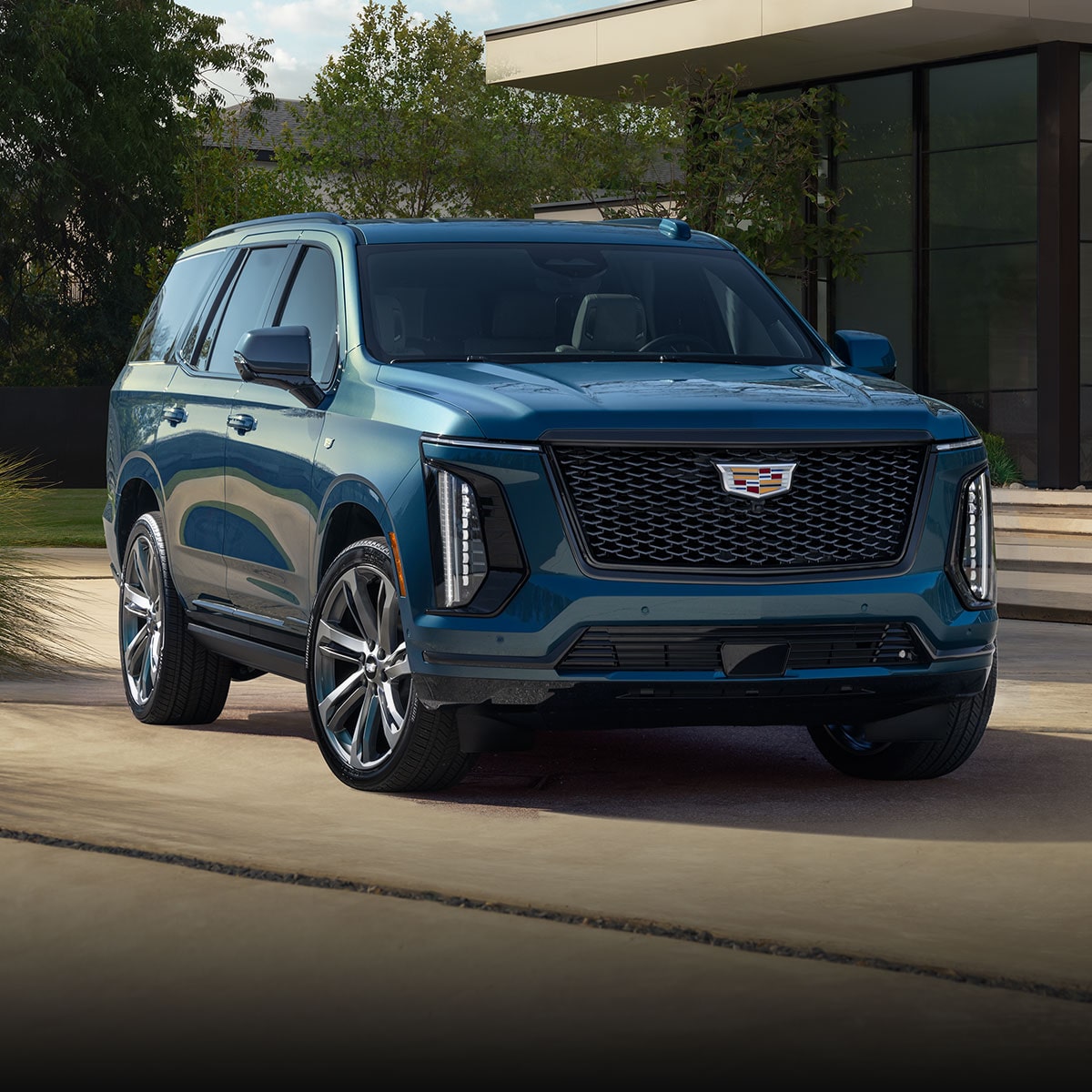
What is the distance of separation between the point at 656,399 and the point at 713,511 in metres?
0.43

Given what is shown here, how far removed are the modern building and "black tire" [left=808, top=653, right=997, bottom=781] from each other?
17.0m

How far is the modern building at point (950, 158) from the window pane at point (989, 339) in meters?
0.02

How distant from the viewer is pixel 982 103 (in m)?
26.3

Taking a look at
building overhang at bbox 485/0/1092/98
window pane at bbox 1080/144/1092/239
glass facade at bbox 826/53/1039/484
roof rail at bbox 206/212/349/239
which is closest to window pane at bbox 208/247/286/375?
roof rail at bbox 206/212/349/239

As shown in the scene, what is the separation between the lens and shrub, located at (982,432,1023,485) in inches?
997

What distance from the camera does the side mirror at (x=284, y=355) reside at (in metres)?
→ 7.91

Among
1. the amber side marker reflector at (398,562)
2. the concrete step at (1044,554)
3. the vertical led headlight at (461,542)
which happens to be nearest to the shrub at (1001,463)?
the concrete step at (1044,554)

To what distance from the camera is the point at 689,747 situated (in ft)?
28.6

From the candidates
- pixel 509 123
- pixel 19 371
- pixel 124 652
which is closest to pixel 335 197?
pixel 19 371

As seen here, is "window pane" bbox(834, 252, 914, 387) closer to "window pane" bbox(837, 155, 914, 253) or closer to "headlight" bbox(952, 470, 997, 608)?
"window pane" bbox(837, 155, 914, 253)

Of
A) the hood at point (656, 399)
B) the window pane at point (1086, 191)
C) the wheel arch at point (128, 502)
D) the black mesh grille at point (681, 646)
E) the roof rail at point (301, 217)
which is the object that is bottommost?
the black mesh grille at point (681, 646)

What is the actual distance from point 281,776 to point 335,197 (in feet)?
143

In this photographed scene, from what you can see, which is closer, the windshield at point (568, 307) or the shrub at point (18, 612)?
the windshield at point (568, 307)

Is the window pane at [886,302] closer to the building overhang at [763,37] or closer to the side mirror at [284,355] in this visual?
the building overhang at [763,37]
